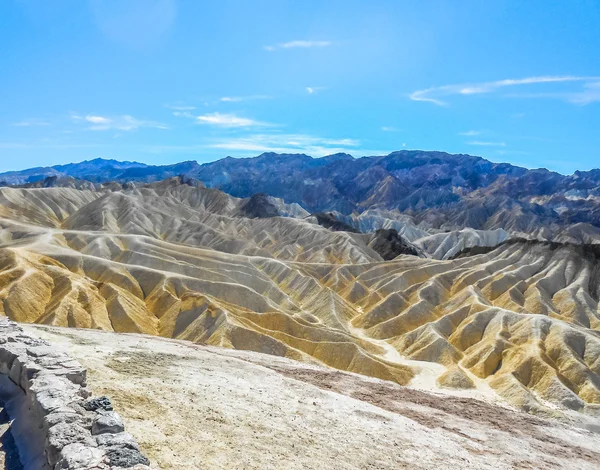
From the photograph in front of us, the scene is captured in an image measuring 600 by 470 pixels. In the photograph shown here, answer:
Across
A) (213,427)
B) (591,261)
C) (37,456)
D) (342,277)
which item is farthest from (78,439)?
(591,261)

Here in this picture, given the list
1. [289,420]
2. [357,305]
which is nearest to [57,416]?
[289,420]

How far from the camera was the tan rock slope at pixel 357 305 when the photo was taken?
63.2m

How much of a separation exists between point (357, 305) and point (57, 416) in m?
93.7

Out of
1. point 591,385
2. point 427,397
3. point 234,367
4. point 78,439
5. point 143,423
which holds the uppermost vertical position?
point 78,439

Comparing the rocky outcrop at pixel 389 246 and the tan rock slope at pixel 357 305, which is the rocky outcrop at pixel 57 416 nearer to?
the tan rock slope at pixel 357 305

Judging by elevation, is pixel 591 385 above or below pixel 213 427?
below

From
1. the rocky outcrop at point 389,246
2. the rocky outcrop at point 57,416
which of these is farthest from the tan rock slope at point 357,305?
the rocky outcrop at point 57,416

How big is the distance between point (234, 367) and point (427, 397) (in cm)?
1354

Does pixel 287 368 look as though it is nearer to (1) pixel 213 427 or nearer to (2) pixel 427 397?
(2) pixel 427 397

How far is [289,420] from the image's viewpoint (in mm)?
20156

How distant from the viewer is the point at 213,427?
1731 cm

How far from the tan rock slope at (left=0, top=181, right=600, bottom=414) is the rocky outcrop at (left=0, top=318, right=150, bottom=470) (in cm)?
4315

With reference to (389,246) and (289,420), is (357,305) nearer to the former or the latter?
(389,246)

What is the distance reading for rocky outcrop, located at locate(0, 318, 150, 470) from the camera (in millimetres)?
11425
